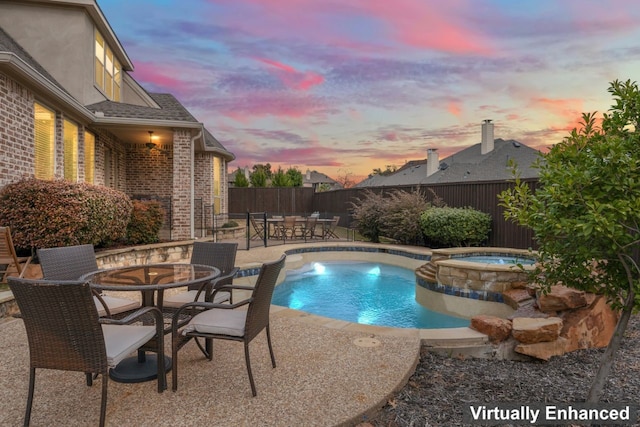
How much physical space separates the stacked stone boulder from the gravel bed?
146mm

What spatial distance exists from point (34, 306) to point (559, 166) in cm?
330

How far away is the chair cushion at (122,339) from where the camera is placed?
235cm

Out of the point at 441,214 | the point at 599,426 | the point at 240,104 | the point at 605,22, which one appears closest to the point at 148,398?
the point at 599,426

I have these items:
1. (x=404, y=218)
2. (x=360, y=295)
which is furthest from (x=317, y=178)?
(x=360, y=295)

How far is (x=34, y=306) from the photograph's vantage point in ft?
7.14

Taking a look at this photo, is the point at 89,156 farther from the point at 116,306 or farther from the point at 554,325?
the point at 554,325

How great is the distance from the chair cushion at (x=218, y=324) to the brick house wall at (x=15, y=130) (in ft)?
17.4

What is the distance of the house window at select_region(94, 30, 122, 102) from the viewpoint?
33.7 ft

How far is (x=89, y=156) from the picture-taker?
30.9ft

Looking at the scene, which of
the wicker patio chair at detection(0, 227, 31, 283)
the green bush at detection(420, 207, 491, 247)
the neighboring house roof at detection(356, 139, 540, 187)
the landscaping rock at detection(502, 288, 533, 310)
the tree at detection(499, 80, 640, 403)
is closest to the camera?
the tree at detection(499, 80, 640, 403)

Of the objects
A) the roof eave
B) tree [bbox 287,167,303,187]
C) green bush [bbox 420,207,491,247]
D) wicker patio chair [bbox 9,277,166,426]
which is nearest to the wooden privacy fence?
green bush [bbox 420,207,491,247]

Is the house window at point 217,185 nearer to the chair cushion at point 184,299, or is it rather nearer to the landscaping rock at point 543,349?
the chair cushion at point 184,299

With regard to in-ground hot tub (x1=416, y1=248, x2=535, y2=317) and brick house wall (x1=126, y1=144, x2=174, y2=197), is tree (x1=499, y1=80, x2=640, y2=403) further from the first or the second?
brick house wall (x1=126, y1=144, x2=174, y2=197)

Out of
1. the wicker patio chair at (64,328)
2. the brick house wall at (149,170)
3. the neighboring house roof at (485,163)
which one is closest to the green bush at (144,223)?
the brick house wall at (149,170)
